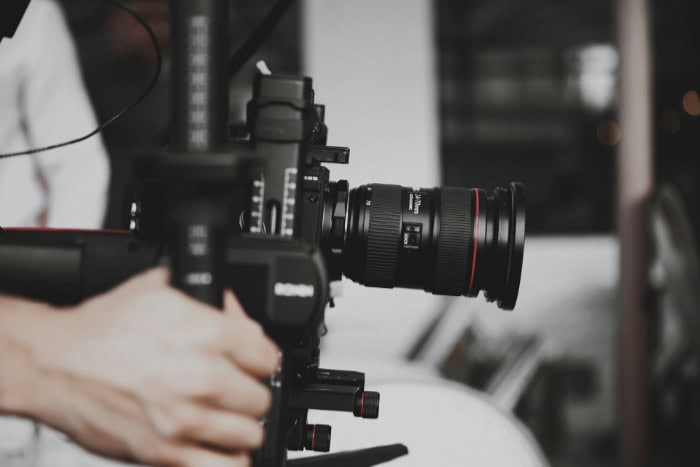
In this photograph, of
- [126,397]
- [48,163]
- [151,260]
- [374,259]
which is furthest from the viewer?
[48,163]

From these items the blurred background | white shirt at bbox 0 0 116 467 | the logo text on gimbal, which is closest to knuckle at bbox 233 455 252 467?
the logo text on gimbal

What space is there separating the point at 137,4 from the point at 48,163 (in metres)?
1.17

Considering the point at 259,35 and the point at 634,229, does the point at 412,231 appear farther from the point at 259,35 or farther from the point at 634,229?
the point at 634,229

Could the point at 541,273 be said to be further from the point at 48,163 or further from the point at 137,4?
the point at 48,163

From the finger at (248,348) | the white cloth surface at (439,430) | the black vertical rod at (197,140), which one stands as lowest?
the white cloth surface at (439,430)

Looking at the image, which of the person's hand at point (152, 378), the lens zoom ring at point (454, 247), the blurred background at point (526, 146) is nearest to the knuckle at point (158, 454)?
the person's hand at point (152, 378)

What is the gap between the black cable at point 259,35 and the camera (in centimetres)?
60

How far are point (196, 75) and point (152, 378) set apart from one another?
0.16 m

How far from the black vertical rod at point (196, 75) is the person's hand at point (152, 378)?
0.26 ft

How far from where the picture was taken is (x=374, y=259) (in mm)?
650

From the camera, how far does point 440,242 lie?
0.65 meters

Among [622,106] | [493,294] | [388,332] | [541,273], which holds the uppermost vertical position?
[622,106]

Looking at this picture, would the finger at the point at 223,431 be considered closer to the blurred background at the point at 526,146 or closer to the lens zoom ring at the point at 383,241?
the lens zoom ring at the point at 383,241

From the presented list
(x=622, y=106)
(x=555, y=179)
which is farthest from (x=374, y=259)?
(x=555, y=179)
